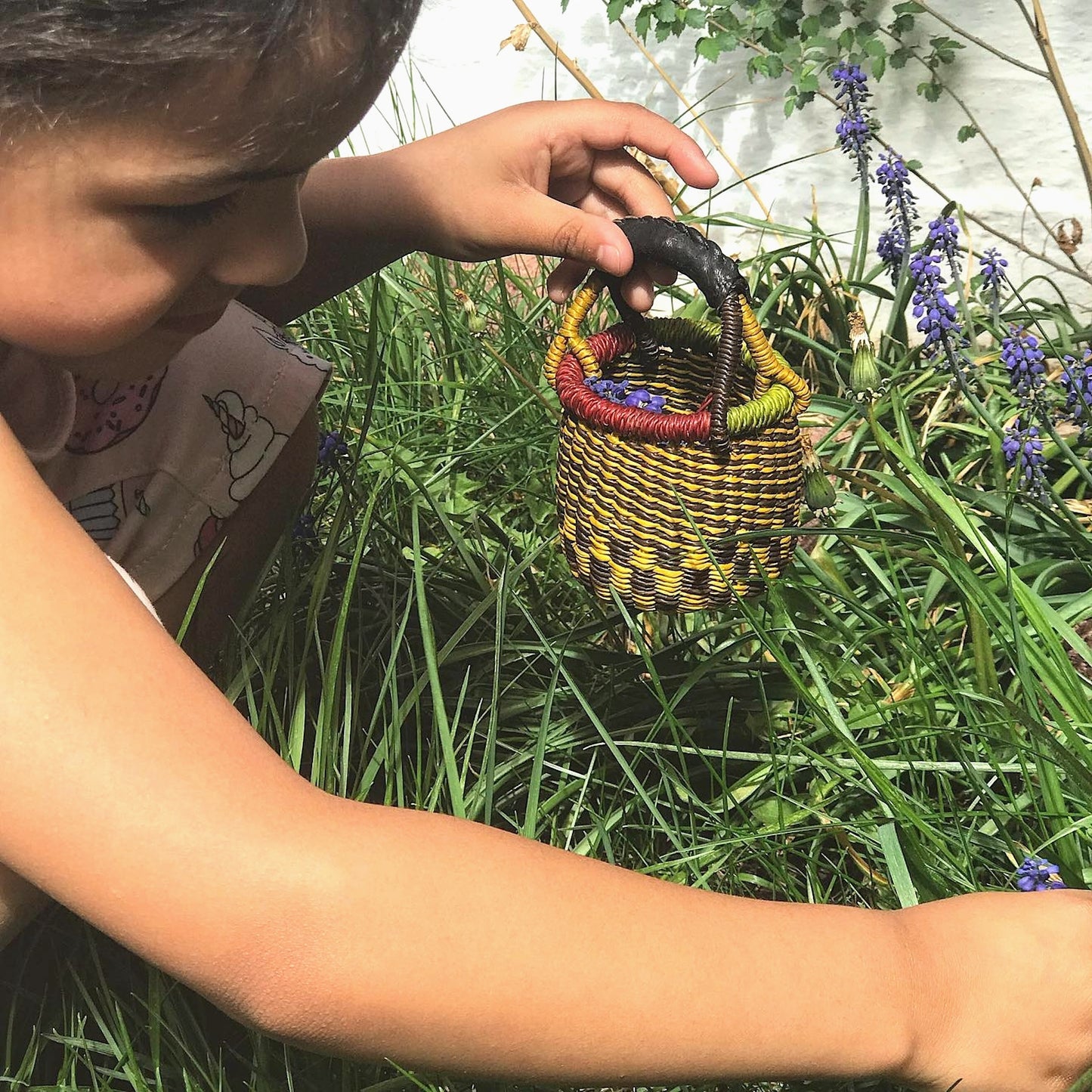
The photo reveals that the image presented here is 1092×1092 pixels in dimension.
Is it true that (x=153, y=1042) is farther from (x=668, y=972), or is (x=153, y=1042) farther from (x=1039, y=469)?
(x=1039, y=469)

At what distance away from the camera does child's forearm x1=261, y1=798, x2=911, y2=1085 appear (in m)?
0.67

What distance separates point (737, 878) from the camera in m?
1.08

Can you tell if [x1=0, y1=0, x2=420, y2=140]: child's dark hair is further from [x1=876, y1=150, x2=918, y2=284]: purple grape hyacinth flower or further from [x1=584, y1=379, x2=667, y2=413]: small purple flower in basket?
[x1=876, y1=150, x2=918, y2=284]: purple grape hyacinth flower

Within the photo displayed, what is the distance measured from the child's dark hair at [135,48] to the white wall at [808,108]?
4.30 feet

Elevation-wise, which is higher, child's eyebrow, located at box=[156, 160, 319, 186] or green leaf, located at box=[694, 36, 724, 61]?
child's eyebrow, located at box=[156, 160, 319, 186]

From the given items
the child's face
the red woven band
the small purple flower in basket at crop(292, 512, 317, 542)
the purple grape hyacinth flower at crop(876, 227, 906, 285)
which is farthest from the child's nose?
the purple grape hyacinth flower at crop(876, 227, 906, 285)

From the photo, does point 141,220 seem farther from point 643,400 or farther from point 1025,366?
point 1025,366

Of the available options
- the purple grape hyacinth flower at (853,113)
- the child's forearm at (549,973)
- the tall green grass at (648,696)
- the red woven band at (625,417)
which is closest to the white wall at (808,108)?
the purple grape hyacinth flower at (853,113)

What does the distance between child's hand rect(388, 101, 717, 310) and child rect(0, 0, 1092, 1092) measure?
0.35m

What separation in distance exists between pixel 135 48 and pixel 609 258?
0.47m

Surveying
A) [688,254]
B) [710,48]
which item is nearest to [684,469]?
[688,254]

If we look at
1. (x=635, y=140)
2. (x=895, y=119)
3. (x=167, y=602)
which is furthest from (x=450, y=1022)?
(x=895, y=119)

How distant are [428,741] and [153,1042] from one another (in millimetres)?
377

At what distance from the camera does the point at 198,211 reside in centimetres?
77
